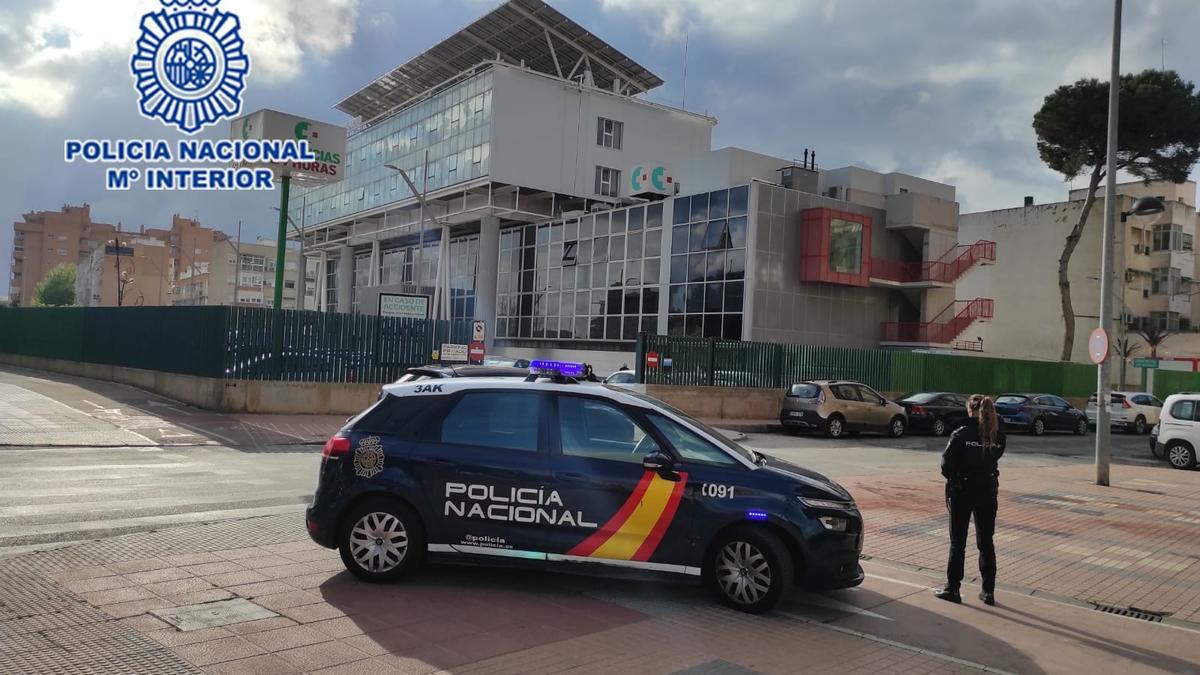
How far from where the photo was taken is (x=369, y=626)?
5.31 metres

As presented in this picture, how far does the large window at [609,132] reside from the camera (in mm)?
48688

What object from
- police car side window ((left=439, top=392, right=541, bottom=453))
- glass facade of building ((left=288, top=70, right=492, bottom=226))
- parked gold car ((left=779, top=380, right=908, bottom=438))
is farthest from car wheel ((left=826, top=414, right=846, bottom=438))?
glass facade of building ((left=288, top=70, right=492, bottom=226))

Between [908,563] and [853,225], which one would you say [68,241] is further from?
[908,563]

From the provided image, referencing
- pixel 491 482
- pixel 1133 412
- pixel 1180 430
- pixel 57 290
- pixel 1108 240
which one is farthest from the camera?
pixel 57 290

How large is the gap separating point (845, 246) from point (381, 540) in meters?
35.2

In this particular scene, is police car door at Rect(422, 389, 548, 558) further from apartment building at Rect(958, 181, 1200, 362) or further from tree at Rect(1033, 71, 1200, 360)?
apartment building at Rect(958, 181, 1200, 362)

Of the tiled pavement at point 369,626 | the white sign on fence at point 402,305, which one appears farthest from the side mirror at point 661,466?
the white sign on fence at point 402,305

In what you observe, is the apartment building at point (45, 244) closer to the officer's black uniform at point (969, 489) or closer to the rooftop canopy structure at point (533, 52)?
the rooftop canopy structure at point (533, 52)

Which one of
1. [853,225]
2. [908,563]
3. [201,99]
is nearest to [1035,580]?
[908,563]

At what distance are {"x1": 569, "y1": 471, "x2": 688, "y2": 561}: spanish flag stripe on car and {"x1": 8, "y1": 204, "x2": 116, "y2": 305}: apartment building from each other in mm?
163332

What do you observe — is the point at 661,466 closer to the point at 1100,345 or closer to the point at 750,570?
the point at 750,570

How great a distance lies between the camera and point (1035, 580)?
7.64 meters

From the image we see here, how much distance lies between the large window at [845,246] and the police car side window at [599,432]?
110 feet

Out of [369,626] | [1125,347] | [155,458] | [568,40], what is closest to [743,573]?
[369,626]
